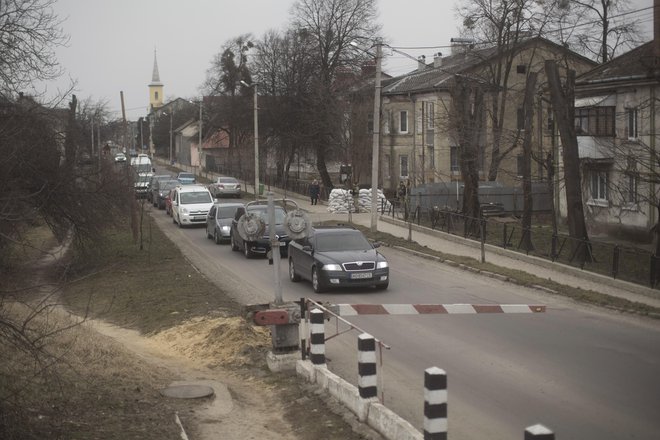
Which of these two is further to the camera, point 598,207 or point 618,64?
point 598,207

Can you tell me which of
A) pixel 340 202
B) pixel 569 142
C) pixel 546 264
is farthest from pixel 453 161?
pixel 546 264

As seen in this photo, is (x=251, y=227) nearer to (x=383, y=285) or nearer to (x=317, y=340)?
(x=317, y=340)

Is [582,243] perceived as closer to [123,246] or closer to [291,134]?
[123,246]

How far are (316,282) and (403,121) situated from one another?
4409 centimetres

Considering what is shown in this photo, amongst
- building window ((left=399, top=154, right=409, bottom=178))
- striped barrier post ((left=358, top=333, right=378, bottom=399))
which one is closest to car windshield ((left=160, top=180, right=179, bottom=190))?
building window ((left=399, top=154, right=409, bottom=178))

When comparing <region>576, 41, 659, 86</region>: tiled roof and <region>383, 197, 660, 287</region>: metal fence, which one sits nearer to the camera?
<region>383, 197, 660, 287</region>: metal fence

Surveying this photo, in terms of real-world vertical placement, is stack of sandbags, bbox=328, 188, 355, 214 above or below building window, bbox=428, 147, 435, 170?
below

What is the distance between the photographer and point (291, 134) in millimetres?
62125

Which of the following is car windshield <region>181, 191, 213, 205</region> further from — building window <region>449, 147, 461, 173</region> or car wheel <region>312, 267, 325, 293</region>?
building window <region>449, 147, 461, 173</region>

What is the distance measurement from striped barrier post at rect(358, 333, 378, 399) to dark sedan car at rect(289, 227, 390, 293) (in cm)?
984

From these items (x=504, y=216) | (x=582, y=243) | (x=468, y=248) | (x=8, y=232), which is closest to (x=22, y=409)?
(x=8, y=232)

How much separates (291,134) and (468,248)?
35.5m

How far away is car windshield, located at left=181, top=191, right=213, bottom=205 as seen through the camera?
128ft

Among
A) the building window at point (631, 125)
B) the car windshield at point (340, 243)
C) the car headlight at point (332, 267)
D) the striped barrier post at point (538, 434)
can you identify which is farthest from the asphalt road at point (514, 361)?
the building window at point (631, 125)
